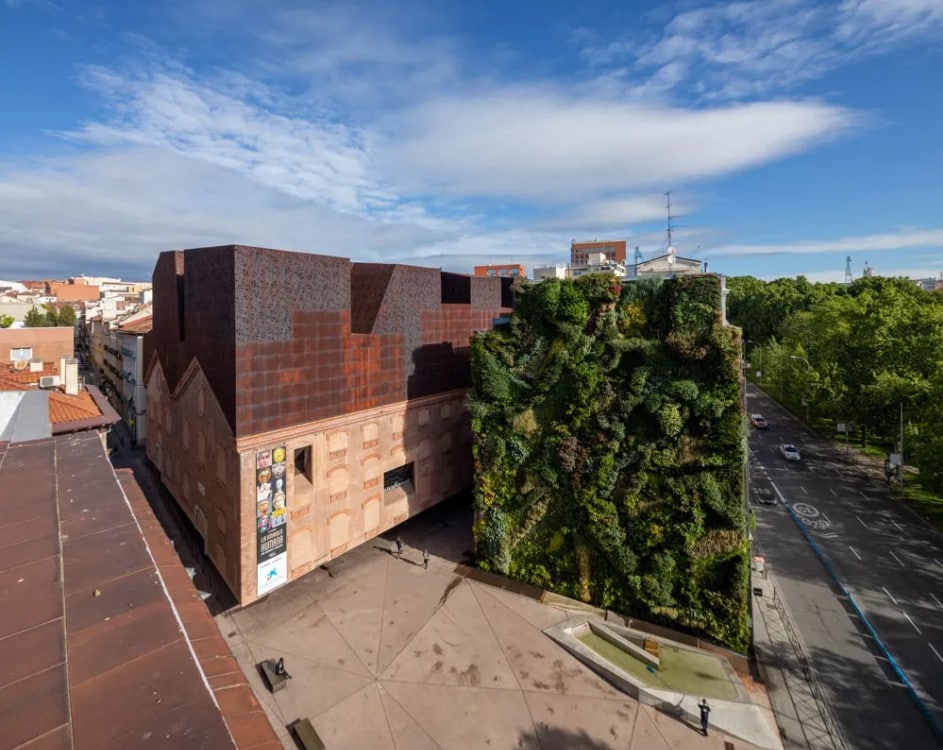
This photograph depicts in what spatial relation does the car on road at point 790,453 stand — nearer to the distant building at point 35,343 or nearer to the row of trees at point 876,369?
the row of trees at point 876,369

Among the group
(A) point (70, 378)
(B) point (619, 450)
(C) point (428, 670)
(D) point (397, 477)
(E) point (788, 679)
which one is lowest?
(E) point (788, 679)

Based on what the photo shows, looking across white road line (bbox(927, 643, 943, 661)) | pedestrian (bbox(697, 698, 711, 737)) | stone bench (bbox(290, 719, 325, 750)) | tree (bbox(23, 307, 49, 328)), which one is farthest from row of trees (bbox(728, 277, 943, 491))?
tree (bbox(23, 307, 49, 328))

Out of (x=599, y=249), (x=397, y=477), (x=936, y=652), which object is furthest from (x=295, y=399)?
(x=599, y=249)

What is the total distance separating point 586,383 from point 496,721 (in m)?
15.8

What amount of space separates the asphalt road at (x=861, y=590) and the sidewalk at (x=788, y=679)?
510mm

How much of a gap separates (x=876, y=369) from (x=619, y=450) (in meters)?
35.7

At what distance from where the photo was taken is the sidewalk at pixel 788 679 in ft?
65.4

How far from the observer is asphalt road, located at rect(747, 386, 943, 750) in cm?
2098

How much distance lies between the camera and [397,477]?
32.0 metres

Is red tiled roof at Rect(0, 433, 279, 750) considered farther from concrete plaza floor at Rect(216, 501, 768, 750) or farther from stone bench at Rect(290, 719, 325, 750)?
concrete plaza floor at Rect(216, 501, 768, 750)

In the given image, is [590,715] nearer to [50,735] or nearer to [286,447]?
[286,447]

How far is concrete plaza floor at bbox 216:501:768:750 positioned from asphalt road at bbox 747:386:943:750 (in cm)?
722

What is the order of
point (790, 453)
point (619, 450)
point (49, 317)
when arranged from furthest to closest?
point (49, 317) → point (790, 453) → point (619, 450)

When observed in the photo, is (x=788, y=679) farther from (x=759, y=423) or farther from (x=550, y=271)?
(x=759, y=423)
